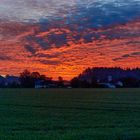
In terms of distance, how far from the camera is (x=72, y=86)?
17875cm

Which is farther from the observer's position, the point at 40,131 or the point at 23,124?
the point at 23,124

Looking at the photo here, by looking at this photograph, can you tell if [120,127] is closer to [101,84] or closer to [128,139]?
[128,139]

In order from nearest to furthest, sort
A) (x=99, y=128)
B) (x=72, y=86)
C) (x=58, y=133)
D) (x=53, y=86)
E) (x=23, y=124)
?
(x=58, y=133)
(x=99, y=128)
(x=23, y=124)
(x=72, y=86)
(x=53, y=86)

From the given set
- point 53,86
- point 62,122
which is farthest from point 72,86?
point 62,122

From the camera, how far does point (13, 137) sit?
62.4 feet

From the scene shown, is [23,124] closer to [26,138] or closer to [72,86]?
[26,138]

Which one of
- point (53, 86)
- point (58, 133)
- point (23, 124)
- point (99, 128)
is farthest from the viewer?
point (53, 86)

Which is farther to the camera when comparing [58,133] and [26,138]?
[58,133]

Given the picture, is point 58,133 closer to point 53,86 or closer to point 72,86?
point 72,86

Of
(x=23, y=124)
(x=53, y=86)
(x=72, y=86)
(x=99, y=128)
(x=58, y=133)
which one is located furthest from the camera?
(x=53, y=86)

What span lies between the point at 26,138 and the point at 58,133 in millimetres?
2155

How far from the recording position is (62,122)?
83.6 ft

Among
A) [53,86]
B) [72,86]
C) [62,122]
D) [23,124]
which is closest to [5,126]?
[23,124]

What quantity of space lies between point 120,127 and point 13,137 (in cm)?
651
